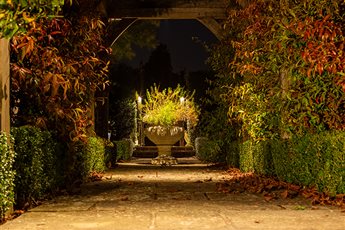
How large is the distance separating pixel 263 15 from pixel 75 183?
3.92 meters

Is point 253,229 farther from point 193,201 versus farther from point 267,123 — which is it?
point 267,123

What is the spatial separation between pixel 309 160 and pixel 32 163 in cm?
326

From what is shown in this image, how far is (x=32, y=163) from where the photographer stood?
5727 mm

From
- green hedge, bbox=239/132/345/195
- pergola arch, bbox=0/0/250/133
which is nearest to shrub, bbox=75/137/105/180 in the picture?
green hedge, bbox=239/132/345/195

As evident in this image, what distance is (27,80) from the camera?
20.6 ft

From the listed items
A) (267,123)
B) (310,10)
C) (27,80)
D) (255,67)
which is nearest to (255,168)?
(267,123)

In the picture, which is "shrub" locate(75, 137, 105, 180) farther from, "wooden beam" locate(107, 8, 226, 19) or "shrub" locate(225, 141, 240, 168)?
"wooden beam" locate(107, 8, 226, 19)

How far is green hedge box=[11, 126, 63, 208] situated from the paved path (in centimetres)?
24

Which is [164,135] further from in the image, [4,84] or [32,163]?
[4,84]

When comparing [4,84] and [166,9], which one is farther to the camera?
[166,9]

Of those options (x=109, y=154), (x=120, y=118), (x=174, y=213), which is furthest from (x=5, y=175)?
(x=120, y=118)

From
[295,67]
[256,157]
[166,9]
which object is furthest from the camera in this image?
[166,9]

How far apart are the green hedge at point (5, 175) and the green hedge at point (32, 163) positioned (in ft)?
1.30

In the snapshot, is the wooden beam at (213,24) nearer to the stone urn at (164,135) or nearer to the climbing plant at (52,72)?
the stone urn at (164,135)
